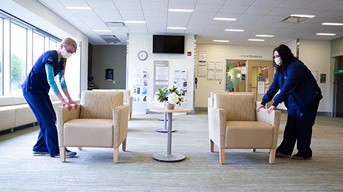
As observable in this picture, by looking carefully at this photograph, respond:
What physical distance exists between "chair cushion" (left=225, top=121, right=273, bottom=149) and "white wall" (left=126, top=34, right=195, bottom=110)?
7330 millimetres

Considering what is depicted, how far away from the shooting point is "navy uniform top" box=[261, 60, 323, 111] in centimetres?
380

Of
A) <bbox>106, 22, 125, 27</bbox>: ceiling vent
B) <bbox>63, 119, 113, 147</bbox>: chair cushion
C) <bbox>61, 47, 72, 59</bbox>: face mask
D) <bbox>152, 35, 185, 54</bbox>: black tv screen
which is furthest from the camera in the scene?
<bbox>152, 35, 185, 54</bbox>: black tv screen

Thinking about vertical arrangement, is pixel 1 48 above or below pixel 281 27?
below

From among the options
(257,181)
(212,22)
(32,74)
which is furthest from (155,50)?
(257,181)

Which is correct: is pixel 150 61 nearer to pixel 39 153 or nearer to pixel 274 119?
pixel 39 153

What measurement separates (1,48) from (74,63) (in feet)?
14.6

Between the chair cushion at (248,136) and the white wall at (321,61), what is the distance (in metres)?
9.33

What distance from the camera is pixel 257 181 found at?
3037 millimetres

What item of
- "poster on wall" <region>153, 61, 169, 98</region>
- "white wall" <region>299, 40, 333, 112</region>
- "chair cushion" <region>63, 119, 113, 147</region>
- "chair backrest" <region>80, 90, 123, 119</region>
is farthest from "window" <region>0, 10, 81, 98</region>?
"white wall" <region>299, 40, 333, 112</region>

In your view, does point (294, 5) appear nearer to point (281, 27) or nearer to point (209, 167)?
point (281, 27)

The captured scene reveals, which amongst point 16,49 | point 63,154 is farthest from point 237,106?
point 16,49

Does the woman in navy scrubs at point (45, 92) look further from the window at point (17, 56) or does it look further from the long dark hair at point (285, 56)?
the window at point (17, 56)

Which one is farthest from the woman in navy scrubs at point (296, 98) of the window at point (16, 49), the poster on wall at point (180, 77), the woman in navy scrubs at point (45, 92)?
the poster on wall at point (180, 77)

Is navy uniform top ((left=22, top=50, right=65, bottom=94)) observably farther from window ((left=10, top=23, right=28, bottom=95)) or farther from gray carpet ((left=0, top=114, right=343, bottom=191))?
window ((left=10, top=23, right=28, bottom=95))
